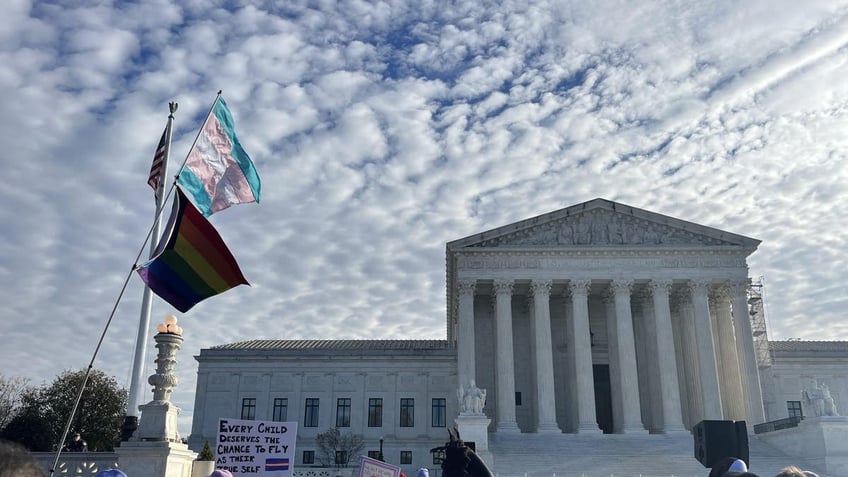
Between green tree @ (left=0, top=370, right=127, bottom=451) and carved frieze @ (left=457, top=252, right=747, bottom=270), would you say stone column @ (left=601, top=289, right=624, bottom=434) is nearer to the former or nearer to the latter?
carved frieze @ (left=457, top=252, right=747, bottom=270)

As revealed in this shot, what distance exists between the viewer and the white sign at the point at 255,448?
1165cm

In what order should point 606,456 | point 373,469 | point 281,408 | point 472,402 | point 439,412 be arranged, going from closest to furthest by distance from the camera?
point 373,469, point 472,402, point 606,456, point 439,412, point 281,408

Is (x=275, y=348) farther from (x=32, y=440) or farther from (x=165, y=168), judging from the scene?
(x=165, y=168)

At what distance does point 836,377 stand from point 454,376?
3169 cm

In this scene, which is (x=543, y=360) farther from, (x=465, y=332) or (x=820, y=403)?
(x=820, y=403)

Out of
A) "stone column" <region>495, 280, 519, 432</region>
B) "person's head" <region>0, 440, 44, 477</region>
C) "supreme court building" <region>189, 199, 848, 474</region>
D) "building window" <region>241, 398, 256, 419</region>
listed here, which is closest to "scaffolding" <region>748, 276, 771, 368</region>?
"supreme court building" <region>189, 199, 848, 474</region>

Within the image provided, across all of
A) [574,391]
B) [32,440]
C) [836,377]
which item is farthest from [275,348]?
[836,377]

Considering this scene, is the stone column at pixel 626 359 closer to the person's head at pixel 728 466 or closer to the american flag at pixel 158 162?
the american flag at pixel 158 162

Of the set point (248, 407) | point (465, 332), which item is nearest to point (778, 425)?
point (465, 332)

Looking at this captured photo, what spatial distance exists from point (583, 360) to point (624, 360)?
2.90 metres

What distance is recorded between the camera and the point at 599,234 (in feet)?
173

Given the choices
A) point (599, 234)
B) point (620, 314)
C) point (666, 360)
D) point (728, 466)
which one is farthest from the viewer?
point (599, 234)

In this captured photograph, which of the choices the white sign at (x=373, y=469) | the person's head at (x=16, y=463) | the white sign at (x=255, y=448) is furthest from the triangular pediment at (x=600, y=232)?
the person's head at (x=16, y=463)

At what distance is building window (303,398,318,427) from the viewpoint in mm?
57812
